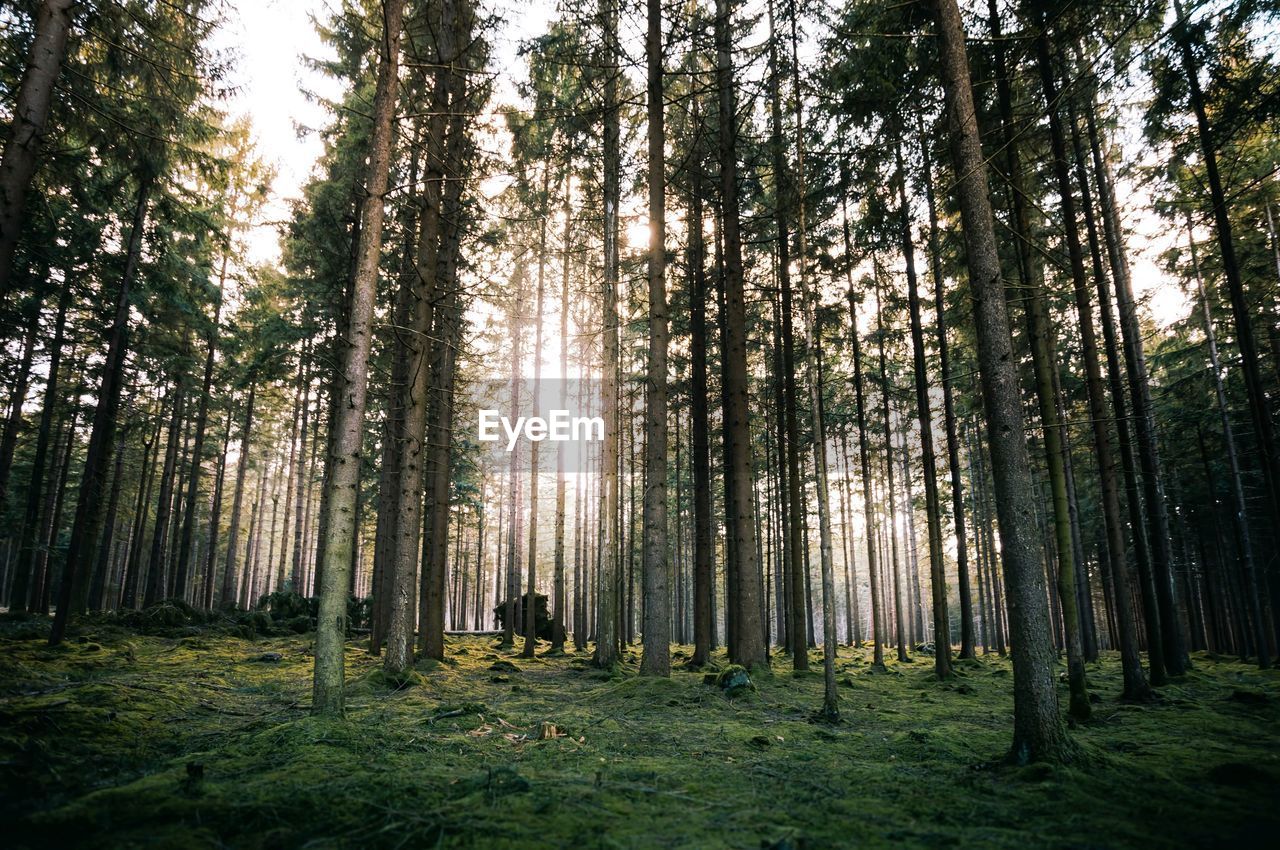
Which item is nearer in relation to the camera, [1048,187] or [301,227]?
[1048,187]

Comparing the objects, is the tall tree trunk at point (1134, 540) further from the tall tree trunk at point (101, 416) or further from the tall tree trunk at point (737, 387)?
the tall tree trunk at point (101, 416)

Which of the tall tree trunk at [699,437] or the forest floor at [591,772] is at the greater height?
the tall tree trunk at [699,437]

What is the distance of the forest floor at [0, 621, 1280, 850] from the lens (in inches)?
128

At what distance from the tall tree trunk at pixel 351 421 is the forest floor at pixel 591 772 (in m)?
0.76

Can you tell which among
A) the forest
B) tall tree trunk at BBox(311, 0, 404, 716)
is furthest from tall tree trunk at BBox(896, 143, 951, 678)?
tall tree trunk at BBox(311, 0, 404, 716)

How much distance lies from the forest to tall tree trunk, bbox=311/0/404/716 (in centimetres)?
4

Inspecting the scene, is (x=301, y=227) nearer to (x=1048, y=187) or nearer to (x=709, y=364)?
(x=709, y=364)

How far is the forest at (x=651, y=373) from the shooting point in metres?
4.24

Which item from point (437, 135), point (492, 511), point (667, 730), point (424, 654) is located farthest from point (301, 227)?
point (492, 511)

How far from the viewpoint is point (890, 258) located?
1578 cm

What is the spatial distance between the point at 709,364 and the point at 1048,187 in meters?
11.5

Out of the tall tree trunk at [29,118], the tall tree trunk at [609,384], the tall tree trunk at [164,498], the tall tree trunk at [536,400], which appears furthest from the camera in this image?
the tall tree trunk at [164,498]

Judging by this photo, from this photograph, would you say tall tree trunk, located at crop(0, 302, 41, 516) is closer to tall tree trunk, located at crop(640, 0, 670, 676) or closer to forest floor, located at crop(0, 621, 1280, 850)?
forest floor, located at crop(0, 621, 1280, 850)

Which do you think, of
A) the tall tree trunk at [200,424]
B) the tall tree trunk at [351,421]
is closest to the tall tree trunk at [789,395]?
the tall tree trunk at [351,421]
